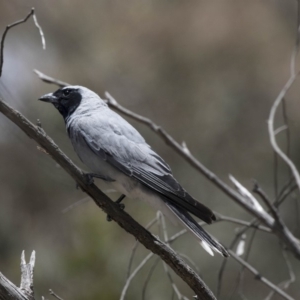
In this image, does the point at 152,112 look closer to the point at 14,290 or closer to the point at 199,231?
the point at 199,231

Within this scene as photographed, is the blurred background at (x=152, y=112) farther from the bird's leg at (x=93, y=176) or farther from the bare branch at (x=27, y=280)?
the bare branch at (x=27, y=280)

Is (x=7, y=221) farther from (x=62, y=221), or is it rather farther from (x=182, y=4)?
(x=182, y=4)

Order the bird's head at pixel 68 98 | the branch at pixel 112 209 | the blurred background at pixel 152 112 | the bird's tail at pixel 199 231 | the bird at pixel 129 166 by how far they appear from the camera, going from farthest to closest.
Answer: the blurred background at pixel 152 112, the bird's head at pixel 68 98, the bird at pixel 129 166, the bird's tail at pixel 199 231, the branch at pixel 112 209

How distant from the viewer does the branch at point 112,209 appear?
2059 millimetres

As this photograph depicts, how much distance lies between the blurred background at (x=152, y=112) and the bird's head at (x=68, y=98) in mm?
904

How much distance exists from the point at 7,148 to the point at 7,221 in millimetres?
718

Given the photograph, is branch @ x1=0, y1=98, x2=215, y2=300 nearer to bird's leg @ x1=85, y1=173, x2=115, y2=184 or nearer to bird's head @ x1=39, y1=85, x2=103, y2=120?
bird's leg @ x1=85, y1=173, x2=115, y2=184

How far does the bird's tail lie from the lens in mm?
2343

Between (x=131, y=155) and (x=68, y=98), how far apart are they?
28.6 inches

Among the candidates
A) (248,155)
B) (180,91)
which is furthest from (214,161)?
(180,91)

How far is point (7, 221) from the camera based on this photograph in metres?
5.00

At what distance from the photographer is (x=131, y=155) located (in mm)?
2756

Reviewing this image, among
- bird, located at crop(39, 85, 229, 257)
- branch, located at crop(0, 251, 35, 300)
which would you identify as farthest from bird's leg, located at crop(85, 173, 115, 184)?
branch, located at crop(0, 251, 35, 300)

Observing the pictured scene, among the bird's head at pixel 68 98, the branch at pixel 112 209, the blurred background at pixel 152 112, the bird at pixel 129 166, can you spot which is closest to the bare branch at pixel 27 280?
the branch at pixel 112 209
